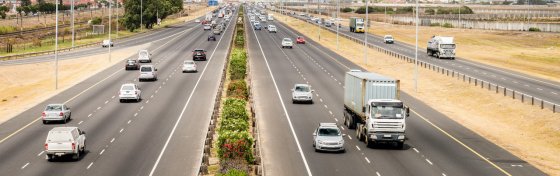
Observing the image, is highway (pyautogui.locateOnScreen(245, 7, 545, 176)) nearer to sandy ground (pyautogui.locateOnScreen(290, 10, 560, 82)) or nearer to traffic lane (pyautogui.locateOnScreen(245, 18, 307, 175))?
traffic lane (pyautogui.locateOnScreen(245, 18, 307, 175))

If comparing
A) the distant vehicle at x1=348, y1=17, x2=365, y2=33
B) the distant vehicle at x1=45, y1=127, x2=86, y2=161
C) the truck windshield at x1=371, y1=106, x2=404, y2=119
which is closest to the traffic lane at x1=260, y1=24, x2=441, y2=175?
the truck windshield at x1=371, y1=106, x2=404, y2=119

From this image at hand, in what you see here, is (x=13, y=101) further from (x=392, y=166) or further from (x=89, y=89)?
(x=392, y=166)

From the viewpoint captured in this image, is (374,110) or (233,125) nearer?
(374,110)

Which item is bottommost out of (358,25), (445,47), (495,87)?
(495,87)

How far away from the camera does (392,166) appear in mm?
38844

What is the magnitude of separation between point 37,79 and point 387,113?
202 ft

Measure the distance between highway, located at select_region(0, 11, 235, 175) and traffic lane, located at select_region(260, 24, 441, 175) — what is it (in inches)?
348

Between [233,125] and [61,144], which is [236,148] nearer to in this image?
[233,125]

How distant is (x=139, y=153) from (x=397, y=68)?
6364cm

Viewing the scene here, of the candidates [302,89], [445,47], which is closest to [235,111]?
[302,89]

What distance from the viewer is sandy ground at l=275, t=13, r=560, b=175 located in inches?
1845

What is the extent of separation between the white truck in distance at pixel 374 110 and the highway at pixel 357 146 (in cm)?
82

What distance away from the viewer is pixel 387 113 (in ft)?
142

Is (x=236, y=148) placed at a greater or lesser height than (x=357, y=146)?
greater
